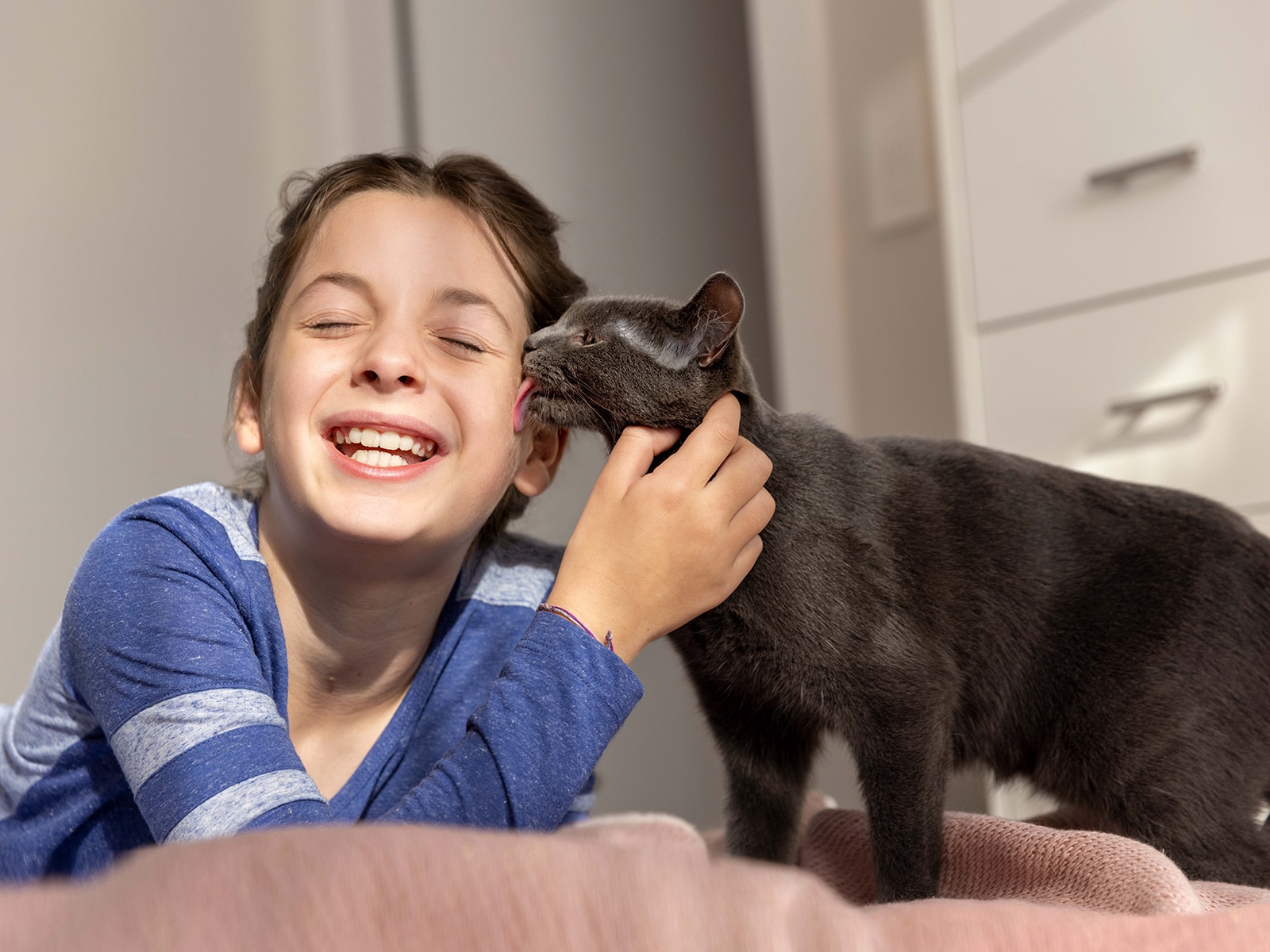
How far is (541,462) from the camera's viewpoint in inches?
47.6

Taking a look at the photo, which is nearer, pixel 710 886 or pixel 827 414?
pixel 710 886

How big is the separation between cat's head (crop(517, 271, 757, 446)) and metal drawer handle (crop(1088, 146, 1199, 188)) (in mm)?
834

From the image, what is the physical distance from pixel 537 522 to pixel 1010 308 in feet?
3.64

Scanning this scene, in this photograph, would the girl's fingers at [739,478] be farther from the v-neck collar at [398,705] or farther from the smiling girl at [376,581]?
the v-neck collar at [398,705]

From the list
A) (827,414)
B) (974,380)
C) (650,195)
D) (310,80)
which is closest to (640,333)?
(974,380)

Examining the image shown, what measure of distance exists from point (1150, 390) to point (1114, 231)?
0.76ft

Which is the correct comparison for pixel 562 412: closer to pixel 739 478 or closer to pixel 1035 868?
pixel 739 478

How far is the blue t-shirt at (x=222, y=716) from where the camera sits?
0.80 meters

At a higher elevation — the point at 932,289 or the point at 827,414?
the point at 932,289

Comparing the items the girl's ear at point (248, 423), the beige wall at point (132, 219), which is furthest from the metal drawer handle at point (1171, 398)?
the beige wall at point (132, 219)

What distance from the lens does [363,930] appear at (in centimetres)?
35

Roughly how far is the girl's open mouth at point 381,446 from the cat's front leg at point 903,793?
0.48m

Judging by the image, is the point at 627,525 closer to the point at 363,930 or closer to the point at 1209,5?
the point at 363,930

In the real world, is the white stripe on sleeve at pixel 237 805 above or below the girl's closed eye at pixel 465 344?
below
